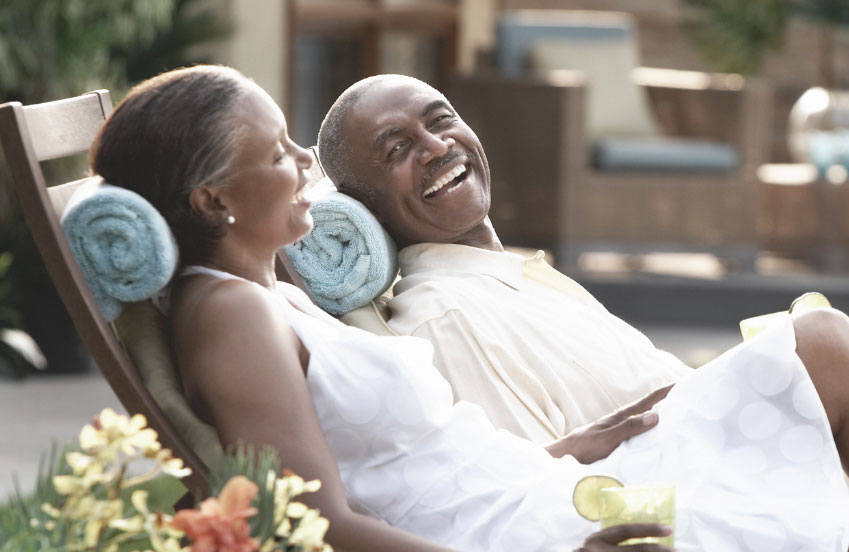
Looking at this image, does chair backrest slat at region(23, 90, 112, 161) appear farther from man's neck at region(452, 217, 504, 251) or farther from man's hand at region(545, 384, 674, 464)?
man's hand at region(545, 384, 674, 464)

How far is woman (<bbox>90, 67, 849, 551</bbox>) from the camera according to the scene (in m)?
1.78

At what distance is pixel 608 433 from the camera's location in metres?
2.09

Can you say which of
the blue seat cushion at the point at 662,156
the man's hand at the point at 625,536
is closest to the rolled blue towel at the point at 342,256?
the man's hand at the point at 625,536

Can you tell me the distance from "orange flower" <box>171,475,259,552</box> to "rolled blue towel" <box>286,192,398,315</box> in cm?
107

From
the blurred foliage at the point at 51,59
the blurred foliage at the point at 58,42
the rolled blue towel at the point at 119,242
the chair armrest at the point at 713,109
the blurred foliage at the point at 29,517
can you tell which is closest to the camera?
the blurred foliage at the point at 29,517

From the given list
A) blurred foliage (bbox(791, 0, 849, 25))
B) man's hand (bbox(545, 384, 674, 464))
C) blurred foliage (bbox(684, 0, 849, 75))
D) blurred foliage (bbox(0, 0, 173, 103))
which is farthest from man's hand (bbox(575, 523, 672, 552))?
blurred foliage (bbox(684, 0, 849, 75))

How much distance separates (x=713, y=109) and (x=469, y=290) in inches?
241

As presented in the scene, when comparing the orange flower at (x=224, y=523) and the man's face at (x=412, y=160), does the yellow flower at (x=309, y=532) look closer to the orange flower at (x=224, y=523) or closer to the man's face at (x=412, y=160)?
the orange flower at (x=224, y=523)

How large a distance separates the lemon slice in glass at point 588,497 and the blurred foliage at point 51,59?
4209mm

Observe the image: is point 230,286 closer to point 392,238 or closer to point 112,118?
point 112,118

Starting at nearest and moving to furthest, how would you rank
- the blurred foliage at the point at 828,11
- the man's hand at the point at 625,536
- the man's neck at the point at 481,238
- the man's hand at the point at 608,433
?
the man's hand at the point at 625,536 → the man's hand at the point at 608,433 → the man's neck at the point at 481,238 → the blurred foliage at the point at 828,11

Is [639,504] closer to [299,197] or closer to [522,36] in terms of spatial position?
[299,197]

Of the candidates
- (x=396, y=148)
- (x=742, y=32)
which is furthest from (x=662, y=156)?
(x=396, y=148)

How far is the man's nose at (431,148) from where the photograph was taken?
8.36ft
